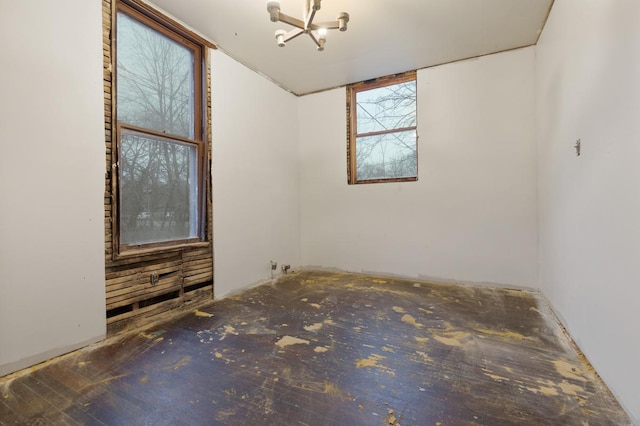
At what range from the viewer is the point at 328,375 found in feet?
5.04

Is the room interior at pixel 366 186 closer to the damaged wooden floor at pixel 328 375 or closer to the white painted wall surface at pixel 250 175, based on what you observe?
the white painted wall surface at pixel 250 175

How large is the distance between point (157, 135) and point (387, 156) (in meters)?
2.67

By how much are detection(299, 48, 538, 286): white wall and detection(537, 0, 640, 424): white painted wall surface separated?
0.64 metres

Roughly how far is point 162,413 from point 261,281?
2.17 meters

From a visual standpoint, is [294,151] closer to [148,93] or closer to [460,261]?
[148,93]

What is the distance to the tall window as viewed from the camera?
2.16 meters

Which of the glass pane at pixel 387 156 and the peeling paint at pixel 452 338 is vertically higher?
the glass pane at pixel 387 156

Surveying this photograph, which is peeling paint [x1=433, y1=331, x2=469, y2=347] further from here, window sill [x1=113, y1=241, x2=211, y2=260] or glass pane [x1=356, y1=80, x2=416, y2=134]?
glass pane [x1=356, y1=80, x2=416, y2=134]

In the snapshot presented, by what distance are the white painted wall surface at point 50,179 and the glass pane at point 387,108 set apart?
2886mm

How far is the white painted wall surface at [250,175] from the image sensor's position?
291 cm

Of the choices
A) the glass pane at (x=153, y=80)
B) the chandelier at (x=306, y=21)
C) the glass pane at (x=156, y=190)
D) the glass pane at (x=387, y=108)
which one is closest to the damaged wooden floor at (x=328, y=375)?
the glass pane at (x=156, y=190)

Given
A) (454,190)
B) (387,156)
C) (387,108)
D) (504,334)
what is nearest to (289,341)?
(504,334)

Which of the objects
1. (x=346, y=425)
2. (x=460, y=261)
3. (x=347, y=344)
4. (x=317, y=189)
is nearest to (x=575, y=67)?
(x=460, y=261)

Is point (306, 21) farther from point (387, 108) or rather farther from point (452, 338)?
point (452, 338)
